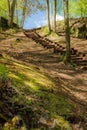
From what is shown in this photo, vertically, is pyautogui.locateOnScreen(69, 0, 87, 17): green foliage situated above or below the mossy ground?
above

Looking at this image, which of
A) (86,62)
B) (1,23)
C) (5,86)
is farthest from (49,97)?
(1,23)

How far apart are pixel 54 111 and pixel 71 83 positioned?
4.75m

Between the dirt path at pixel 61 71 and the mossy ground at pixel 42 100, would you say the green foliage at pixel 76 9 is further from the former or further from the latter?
the mossy ground at pixel 42 100

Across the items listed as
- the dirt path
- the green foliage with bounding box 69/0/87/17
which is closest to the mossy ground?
the dirt path

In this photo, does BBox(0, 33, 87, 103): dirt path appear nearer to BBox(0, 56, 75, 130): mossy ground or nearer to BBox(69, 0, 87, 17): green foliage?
BBox(0, 56, 75, 130): mossy ground

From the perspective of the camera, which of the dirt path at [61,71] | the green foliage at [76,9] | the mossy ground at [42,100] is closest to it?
the mossy ground at [42,100]

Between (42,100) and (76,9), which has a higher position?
(76,9)

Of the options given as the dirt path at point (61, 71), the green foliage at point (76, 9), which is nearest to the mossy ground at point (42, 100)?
the dirt path at point (61, 71)

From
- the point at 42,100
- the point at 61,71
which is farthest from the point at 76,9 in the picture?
the point at 42,100

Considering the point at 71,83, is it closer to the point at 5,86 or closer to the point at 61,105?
the point at 61,105

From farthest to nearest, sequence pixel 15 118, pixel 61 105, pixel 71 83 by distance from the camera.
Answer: pixel 71 83 < pixel 61 105 < pixel 15 118

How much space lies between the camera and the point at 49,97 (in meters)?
7.61

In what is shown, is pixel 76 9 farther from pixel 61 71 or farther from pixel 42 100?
pixel 42 100

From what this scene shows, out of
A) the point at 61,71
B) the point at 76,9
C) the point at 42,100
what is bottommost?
the point at 61,71
